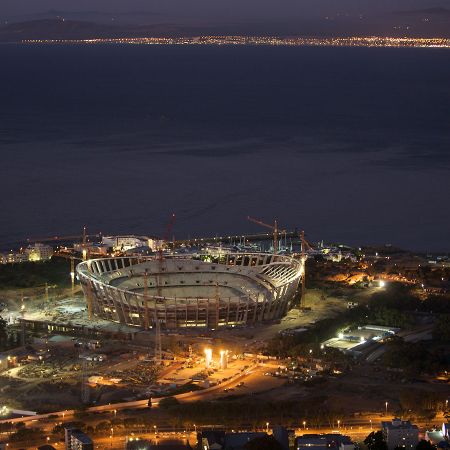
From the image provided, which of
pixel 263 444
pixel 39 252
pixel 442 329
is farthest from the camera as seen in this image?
pixel 39 252

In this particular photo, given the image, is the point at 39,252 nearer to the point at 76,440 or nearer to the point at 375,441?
the point at 76,440

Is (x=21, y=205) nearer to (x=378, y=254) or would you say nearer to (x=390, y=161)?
(x=378, y=254)

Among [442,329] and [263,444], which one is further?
[442,329]

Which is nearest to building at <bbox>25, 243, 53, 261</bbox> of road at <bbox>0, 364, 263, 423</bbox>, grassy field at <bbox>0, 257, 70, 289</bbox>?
grassy field at <bbox>0, 257, 70, 289</bbox>

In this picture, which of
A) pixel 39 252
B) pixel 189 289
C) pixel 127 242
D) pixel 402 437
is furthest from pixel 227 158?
pixel 402 437

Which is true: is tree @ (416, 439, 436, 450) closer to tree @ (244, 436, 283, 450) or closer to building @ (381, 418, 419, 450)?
building @ (381, 418, 419, 450)

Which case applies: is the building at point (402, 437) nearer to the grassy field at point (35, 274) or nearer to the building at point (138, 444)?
the building at point (138, 444)

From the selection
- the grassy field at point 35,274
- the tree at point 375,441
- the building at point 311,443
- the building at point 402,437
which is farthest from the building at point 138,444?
the grassy field at point 35,274
